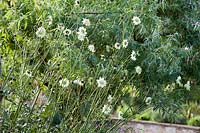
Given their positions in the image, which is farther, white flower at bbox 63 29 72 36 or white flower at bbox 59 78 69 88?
white flower at bbox 63 29 72 36

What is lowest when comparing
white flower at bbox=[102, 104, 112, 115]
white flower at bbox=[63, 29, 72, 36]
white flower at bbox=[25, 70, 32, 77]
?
white flower at bbox=[102, 104, 112, 115]

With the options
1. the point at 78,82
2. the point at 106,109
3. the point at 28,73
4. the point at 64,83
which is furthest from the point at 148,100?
the point at 28,73

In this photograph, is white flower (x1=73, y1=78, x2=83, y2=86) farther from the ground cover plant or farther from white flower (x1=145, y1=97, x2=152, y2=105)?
white flower (x1=145, y1=97, x2=152, y2=105)

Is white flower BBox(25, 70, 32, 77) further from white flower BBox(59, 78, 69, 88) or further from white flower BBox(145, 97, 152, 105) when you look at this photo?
white flower BBox(145, 97, 152, 105)

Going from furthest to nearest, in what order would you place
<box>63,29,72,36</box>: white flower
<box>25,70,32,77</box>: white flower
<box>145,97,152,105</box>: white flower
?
<box>145,97,152,105</box>: white flower, <box>63,29,72,36</box>: white flower, <box>25,70,32,77</box>: white flower

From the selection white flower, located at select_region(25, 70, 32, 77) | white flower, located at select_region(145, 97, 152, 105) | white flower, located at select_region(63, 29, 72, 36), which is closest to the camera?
white flower, located at select_region(25, 70, 32, 77)

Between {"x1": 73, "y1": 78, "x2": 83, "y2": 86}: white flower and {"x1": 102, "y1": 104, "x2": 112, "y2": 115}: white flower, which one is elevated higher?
{"x1": 73, "y1": 78, "x2": 83, "y2": 86}: white flower

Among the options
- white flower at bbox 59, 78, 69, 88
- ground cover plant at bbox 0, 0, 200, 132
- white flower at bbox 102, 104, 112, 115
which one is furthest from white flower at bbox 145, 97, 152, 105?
white flower at bbox 59, 78, 69, 88

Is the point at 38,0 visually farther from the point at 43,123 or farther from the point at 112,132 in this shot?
the point at 112,132

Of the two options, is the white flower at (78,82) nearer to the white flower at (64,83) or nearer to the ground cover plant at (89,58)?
the ground cover plant at (89,58)

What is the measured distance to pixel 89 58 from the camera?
10.2 ft

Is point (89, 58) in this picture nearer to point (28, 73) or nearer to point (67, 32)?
point (67, 32)

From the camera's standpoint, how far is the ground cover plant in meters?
2.63

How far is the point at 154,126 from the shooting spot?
18.1 feet
